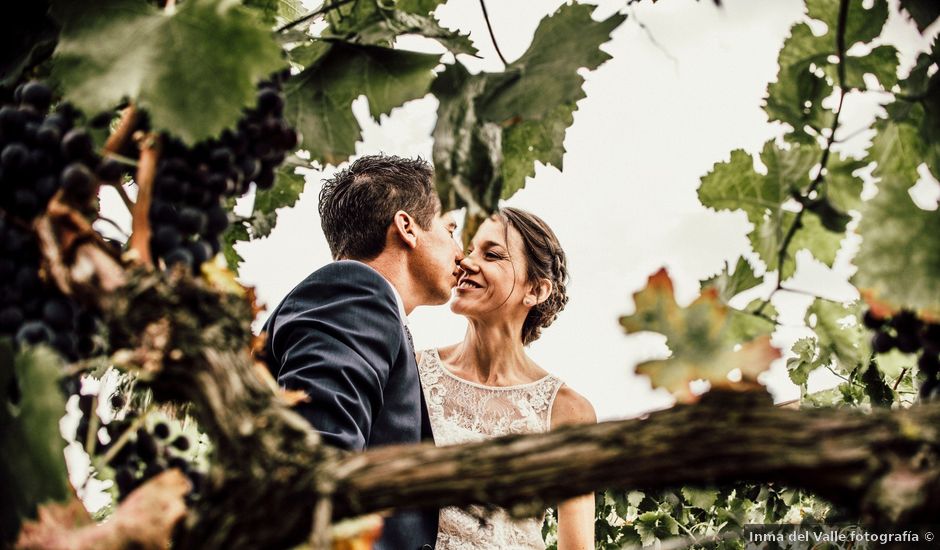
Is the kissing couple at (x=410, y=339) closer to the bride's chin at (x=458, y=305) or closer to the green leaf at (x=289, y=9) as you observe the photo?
the bride's chin at (x=458, y=305)

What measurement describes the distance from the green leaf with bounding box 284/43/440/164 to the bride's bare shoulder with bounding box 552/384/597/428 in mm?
3739

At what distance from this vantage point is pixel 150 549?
23.4 inches

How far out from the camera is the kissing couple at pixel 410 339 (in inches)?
68.9

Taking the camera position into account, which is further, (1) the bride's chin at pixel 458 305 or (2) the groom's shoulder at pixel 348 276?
(1) the bride's chin at pixel 458 305

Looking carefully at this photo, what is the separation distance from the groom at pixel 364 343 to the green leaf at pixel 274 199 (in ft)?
1.12

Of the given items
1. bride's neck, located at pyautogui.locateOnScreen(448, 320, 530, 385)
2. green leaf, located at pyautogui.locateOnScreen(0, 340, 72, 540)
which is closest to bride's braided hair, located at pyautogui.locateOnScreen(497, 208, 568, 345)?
bride's neck, located at pyautogui.locateOnScreen(448, 320, 530, 385)

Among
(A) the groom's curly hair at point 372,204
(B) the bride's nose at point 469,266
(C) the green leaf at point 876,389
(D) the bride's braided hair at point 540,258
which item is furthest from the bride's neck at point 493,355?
(C) the green leaf at point 876,389

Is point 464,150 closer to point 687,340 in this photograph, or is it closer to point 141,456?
point 687,340

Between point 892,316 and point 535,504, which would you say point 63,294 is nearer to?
point 535,504

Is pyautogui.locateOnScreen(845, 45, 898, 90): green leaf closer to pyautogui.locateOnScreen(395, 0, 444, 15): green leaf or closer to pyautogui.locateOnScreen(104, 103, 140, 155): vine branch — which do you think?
pyautogui.locateOnScreen(395, 0, 444, 15): green leaf

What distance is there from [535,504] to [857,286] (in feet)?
1.48

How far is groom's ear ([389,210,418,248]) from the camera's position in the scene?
3158mm

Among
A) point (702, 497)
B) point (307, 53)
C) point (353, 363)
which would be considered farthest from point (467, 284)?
point (307, 53)

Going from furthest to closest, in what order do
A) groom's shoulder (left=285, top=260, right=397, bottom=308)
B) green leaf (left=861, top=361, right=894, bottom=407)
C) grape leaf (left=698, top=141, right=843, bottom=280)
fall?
green leaf (left=861, top=361, right=894, bottom=407)
groom's shoulder (left=285, top=260, right=397, bottom=308)
grape leaf (left=698, top=141, right=843, bottom=280)
